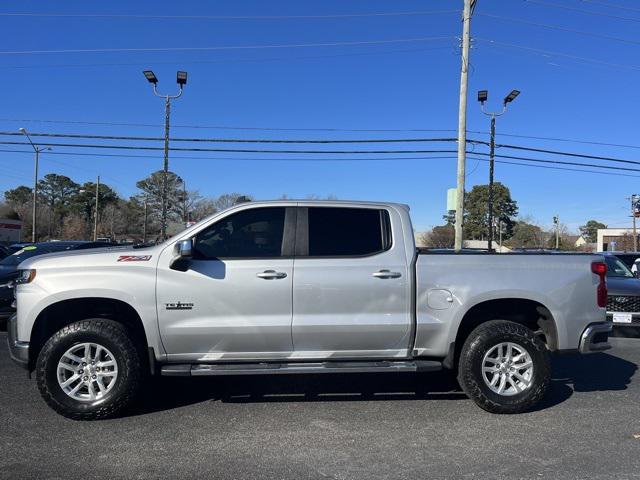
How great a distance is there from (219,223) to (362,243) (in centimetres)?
145

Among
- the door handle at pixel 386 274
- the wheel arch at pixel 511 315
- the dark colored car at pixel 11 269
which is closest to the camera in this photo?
the door handle at pixel 386 274

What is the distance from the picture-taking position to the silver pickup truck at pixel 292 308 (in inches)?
191

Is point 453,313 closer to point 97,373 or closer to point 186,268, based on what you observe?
point 186,268

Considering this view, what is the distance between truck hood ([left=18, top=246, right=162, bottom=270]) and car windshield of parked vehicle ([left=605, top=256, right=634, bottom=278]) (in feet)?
30.3

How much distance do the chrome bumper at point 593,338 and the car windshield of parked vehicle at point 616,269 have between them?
5826 millimetres

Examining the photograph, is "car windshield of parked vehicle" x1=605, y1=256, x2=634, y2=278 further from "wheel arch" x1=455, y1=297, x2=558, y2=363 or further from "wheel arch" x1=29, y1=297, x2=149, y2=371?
"wheel arch" x1=29, y1=297, x2=149, y2=371

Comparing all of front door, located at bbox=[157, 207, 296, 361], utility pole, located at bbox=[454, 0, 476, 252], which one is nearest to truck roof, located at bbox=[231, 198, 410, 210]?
front door, located at bbox=[157, 207, 296, 361]

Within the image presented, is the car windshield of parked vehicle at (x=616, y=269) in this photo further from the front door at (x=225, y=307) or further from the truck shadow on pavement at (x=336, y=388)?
the front door at (x=225, y=307)

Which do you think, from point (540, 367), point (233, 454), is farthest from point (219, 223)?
point (540, 367)

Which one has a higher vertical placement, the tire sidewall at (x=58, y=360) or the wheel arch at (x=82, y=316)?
the wheel arch at (x=82, y=316)

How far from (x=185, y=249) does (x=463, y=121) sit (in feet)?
46.0

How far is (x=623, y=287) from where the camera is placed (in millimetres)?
9312

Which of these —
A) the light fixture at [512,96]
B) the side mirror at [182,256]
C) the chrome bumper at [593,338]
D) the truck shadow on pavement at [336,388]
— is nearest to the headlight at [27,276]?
the side mirror at [182,256]

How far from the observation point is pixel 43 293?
482cm
